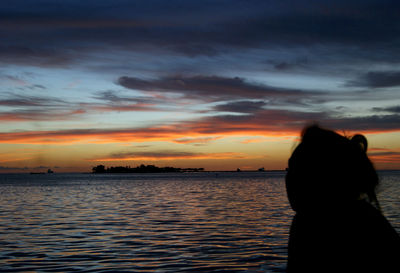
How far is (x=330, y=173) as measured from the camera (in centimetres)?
271

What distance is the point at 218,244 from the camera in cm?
1984

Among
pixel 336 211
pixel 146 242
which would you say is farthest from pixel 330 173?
pixel 146 242

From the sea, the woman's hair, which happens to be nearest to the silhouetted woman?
the woman's hair

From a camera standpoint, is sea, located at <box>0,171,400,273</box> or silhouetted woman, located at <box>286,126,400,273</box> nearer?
silhouetted woman, located at <box>286,126,400,273</box>

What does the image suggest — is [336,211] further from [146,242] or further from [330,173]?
[146,242]

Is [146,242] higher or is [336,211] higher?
[336,211]

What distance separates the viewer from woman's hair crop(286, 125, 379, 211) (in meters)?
2.68

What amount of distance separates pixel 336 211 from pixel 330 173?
24cm

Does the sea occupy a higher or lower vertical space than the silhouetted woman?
lower

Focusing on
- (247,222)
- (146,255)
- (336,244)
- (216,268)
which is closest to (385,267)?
(336,244)

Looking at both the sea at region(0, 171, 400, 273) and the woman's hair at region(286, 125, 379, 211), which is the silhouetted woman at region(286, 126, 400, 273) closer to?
the woman's hair at region(286, 125, 379, 211)

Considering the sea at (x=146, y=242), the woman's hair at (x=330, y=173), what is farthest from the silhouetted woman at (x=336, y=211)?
the sea at (x=146, y=242)

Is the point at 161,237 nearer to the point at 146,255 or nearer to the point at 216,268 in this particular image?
the point at 146,255

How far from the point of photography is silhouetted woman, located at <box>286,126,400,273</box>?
2580 millimetres
